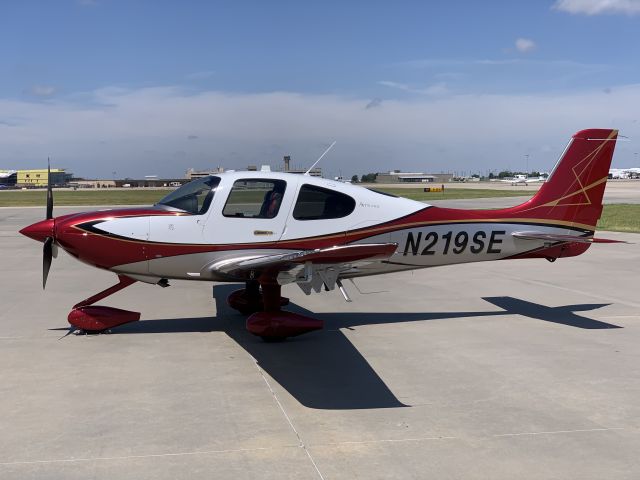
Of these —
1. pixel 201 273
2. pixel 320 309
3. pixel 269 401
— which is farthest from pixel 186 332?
pixel 269 401

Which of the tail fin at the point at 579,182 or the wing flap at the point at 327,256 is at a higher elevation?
the tail fin at the point at 579,182

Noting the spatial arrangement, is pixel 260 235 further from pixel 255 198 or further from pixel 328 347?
pixel 328 347

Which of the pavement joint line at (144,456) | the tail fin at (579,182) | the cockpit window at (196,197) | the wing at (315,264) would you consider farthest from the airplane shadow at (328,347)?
the cockpit window at (196,197)

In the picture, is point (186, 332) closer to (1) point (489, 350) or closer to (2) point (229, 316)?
(2) point (229, 316)

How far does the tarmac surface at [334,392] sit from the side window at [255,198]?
68.2 inches

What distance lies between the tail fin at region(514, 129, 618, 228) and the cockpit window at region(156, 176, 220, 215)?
498 cm

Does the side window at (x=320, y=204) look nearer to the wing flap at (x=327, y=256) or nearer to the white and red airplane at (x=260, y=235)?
the white and red airplane at (x=260, y=235)

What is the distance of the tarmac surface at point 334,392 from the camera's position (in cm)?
463

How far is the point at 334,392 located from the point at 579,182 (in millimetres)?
6142

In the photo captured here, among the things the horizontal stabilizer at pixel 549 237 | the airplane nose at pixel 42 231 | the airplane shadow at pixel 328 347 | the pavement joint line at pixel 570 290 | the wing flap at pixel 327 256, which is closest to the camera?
the airplane shadow at pixel 328 347

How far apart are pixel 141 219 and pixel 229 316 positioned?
7.74 ft

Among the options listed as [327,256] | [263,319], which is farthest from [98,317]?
[327,256]

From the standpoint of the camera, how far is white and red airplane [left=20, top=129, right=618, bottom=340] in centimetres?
815

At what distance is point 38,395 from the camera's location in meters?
6.09
